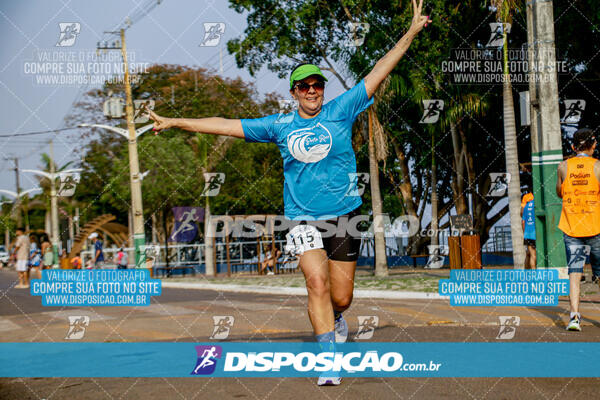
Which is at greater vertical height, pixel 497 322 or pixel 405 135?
pixel 405 135

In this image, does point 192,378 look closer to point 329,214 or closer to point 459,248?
point 329,214

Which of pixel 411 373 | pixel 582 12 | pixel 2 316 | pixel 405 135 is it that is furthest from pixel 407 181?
pixel 411 373

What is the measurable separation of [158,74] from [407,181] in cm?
1377

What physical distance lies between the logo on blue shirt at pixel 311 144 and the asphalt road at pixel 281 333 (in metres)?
1.58

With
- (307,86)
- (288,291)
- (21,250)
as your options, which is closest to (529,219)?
(288,291)

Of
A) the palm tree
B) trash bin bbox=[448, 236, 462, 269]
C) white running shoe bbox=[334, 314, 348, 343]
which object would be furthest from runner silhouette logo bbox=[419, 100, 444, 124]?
white running shoe bbox=[334, 314, 348, 343]

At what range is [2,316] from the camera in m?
11.3

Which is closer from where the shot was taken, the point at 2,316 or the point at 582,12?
the point at 2,316

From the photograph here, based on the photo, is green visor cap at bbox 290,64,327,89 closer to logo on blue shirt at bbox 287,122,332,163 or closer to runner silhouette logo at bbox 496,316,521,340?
logo on blue shirt at bbox 287,122,332,163

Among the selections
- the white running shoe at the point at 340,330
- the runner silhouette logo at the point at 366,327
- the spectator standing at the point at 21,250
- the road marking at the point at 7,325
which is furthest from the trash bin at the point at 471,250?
the spectator standing at the point at 21,250

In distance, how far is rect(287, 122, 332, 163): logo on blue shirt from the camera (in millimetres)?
4711

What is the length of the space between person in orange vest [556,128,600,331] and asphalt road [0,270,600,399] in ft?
1.93

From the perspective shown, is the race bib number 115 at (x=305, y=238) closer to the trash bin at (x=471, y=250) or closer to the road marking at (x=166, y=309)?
the road marking at (x=166, y=309)

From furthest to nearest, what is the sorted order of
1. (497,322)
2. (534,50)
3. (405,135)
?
(405,135) < (534,50) < (497,322)
